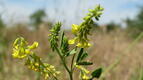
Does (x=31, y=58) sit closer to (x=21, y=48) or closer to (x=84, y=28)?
(x=21, y=48)

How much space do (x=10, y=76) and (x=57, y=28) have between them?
2.74 metres

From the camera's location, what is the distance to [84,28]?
0.83 meters

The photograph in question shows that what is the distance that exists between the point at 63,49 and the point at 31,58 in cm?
9

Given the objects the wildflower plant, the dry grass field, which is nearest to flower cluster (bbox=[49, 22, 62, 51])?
the wildflower plant

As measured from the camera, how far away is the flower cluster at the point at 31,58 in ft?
2.81

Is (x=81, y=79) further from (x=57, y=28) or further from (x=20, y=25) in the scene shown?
(x=20, y=25)

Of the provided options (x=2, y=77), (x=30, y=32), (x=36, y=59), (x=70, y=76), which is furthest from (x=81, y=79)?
(x=30, y=32)

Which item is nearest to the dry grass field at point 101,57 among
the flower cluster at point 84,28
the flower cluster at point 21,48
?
the flower cluster at point 21,48

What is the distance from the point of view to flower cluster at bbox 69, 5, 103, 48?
0.83 metres

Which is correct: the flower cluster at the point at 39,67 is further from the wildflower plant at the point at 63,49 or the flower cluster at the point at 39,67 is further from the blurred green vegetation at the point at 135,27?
the blurred green vegetation at the point at 135,27

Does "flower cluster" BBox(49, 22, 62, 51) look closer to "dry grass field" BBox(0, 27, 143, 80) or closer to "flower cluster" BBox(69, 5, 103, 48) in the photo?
"flower cluster" BBox(69, 5, 103, 48)

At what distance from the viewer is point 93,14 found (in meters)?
0.83

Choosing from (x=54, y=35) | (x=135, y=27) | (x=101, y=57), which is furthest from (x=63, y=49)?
(x=135, y=27)

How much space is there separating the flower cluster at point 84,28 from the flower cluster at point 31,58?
0.33 feet
